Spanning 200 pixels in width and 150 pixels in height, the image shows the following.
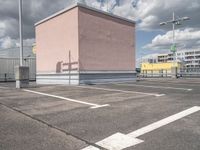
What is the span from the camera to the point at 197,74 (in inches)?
1136

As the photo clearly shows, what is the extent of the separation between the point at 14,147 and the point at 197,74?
28.8 m

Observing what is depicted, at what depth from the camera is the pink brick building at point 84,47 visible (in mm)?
15734

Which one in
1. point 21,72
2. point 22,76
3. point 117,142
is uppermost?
point 21,72

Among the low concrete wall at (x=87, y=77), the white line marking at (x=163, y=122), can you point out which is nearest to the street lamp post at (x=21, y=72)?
the low concrete wall at (x=87, y=77)

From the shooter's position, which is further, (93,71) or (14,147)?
(93,71)

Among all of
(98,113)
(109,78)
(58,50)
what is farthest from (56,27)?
(98,113)

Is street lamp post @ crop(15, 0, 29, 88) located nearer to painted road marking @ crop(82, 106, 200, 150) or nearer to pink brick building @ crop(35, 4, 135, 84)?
pink brick building @ crop(35, 4, 135, 84)

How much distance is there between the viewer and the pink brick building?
1573 cm

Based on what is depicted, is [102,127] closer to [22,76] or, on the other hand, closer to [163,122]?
[163,122]

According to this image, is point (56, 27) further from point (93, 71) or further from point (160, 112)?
point (160, 112)

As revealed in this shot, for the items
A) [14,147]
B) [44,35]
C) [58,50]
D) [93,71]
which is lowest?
[14,147]

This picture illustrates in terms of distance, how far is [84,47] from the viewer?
51.8 ft

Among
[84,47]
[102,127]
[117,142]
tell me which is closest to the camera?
[117,142]

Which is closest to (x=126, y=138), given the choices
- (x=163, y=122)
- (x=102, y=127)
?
(x=102, y=127)
